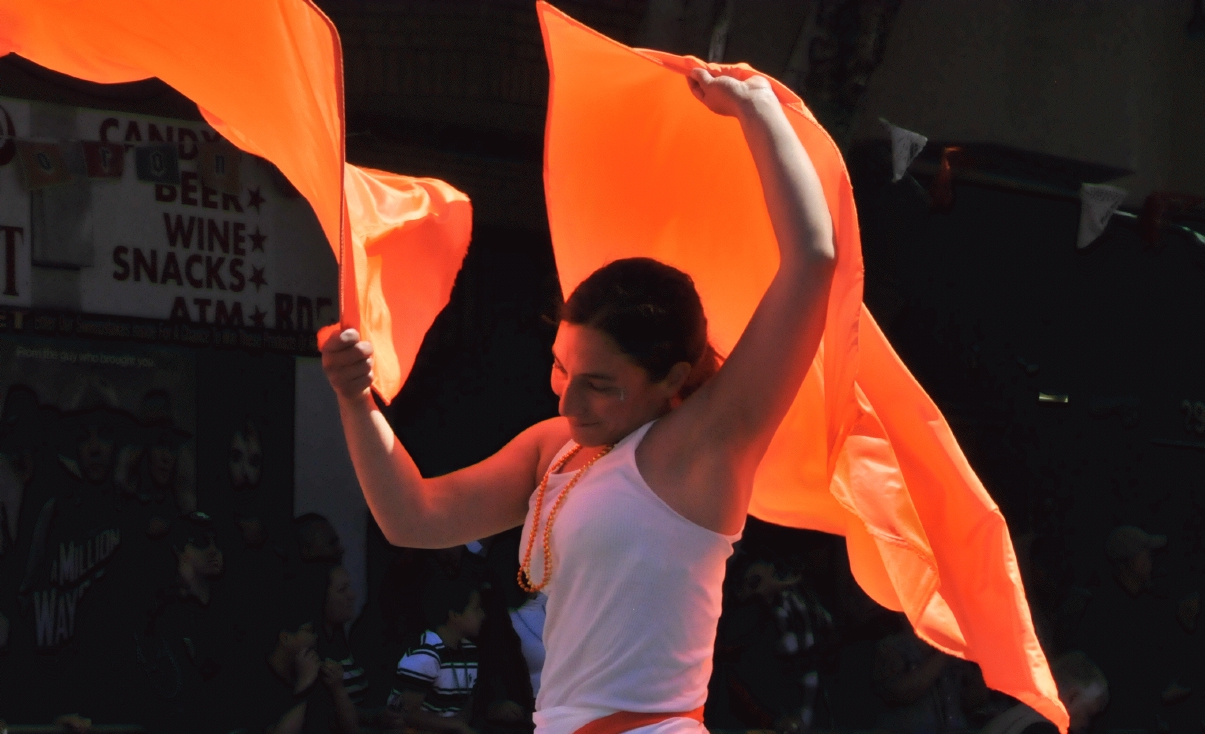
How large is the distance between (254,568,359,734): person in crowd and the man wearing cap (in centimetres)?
387

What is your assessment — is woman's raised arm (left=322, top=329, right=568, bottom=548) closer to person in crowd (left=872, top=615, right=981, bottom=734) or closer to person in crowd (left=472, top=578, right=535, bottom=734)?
person in crowd (left=472, top=578, right=535, bottom=734)

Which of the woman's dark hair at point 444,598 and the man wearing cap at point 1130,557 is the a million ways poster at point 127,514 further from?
the man wearing cap at point 1130,557

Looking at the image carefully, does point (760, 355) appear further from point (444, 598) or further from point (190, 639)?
point (190, 639)

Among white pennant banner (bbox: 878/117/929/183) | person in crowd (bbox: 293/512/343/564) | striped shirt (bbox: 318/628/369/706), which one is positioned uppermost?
white pennant banner (bbox: 878/117/929/183)

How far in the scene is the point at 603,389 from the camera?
1.99m

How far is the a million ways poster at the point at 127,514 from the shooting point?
5.02 meters

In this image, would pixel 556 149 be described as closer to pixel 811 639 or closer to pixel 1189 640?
pixel 811 639

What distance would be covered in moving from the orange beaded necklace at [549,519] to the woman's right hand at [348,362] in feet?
1.10

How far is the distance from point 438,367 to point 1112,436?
3.53 m

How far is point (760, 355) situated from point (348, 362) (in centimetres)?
61

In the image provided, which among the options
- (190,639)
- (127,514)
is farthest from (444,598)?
(127,514)

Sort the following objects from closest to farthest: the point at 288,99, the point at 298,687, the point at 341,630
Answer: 1. the point at 288,99
2. the point at 298,687
3. the point at 341,630

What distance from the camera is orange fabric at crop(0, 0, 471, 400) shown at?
7.46 ft

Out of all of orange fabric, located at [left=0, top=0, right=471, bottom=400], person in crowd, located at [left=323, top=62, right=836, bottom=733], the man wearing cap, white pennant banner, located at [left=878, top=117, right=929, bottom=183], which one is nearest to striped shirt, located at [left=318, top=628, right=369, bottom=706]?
orange fabric, located at [left=0, top=0, right=471, bottom=400]
